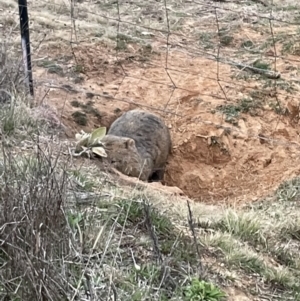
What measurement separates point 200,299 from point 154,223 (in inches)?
28.3

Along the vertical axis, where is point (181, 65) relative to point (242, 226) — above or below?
below

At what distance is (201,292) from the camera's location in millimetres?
3396

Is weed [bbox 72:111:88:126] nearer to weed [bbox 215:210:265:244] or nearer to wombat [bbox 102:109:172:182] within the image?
wombat [bbox 102:109:172:182]

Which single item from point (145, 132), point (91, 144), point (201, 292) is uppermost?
point (201, 292)

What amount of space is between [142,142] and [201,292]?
297 cm

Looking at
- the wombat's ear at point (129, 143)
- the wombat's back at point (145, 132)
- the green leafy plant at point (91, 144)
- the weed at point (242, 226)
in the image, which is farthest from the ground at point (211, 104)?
the wombat's ear at point (129, 143)

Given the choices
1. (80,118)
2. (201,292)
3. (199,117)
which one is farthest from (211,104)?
(201,292)

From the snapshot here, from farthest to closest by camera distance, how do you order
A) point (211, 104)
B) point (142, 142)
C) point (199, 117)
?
point (211, 104) → point (199, 117) → point (142, 142)

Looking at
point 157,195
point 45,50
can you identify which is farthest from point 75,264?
point 45,50

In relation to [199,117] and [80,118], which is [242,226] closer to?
[80,118]

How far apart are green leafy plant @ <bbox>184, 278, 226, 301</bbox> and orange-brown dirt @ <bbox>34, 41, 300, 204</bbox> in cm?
215

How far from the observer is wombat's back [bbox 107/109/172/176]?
20.4 feet

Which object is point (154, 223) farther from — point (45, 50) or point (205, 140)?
point (45, 50)

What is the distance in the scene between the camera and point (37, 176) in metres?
3.34
